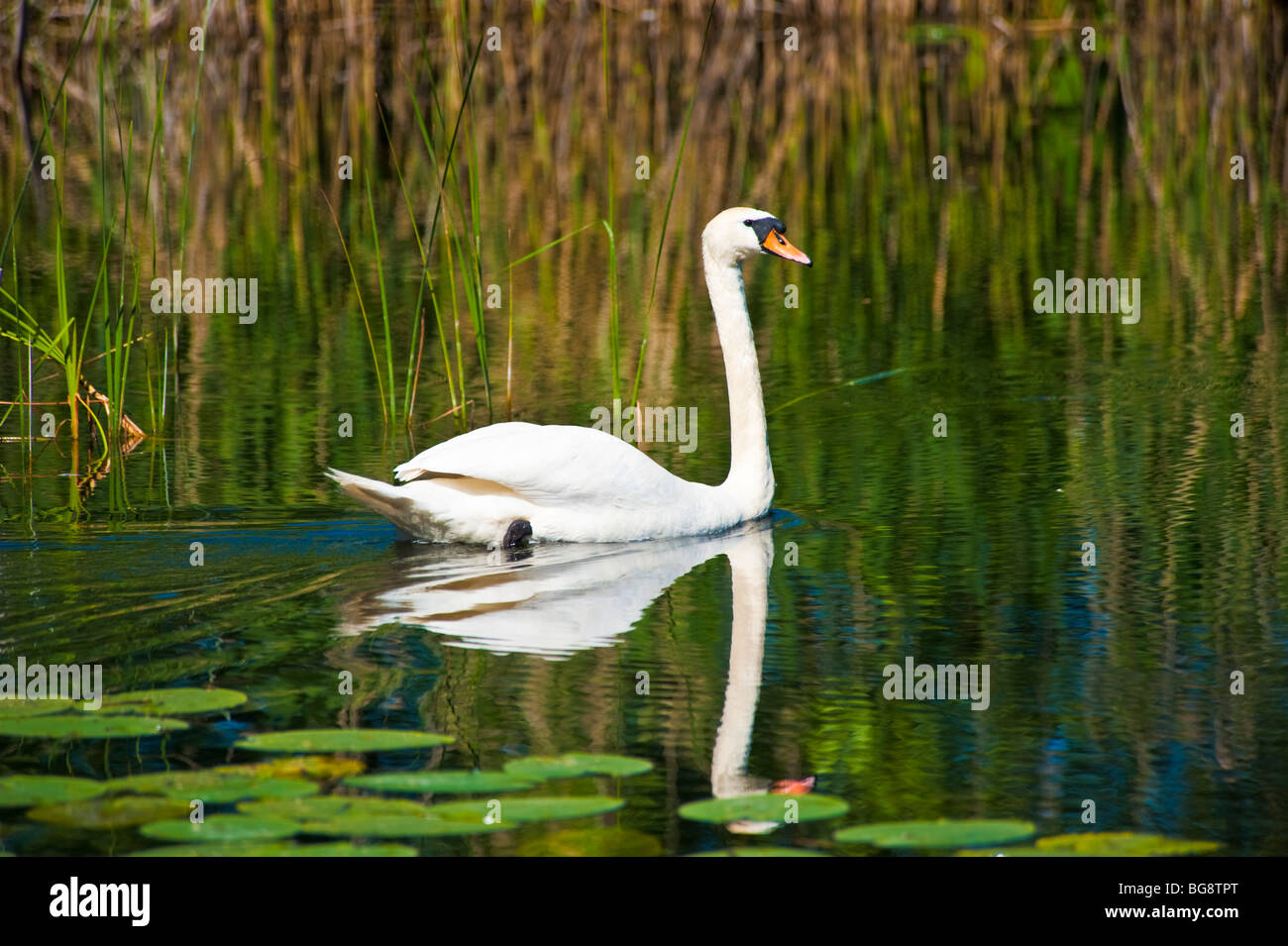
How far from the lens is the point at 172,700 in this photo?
18.9 ft

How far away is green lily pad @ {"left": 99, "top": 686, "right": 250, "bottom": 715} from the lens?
18.6ft

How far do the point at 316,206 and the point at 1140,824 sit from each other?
13.4 m

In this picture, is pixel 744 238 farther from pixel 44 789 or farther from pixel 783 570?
pixel 44 789

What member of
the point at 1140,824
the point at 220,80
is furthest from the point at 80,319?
the point at 220,80

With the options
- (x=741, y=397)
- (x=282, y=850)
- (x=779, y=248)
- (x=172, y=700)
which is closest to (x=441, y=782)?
(x=282, y=850)

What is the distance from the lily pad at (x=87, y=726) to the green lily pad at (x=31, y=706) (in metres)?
0.04

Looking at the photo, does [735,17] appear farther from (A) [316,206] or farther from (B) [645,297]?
(B) [645,297]

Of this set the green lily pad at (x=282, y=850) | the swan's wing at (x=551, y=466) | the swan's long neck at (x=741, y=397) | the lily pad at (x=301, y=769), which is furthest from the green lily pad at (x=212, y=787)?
the swan's long neck at (x=741, y=397)

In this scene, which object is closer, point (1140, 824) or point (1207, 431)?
point (1140, 824)

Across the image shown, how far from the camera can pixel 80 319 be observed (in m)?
12.5

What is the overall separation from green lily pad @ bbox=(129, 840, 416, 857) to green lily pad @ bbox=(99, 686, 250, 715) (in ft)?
3.60

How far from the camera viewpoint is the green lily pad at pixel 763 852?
463 centimetres

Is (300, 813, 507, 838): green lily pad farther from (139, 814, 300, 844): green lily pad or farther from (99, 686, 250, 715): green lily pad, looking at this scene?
(99, 686, 250, 715): green lily pad

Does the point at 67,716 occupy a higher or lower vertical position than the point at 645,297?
lower
